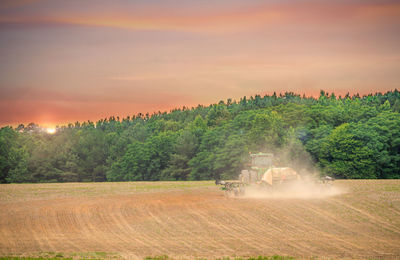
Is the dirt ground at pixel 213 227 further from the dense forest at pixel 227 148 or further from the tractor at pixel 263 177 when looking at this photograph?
the dense forest at pixel 227 148

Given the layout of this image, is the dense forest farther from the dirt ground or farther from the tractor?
the dirt ground

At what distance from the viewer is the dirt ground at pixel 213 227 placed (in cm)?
1936

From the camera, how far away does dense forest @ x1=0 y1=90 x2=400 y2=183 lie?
3000 inches

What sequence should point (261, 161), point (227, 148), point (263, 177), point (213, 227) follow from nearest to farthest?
1. point (213, 227)
2. point (263, 177)
3. point (261, 161)
4. point (227, 148)

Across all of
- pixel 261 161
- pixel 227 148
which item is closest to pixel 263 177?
pixel 261 161

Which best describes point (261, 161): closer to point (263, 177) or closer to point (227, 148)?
point (263, 177)

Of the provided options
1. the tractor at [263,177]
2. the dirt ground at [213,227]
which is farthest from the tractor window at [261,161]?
the dirt ground at [213,227]

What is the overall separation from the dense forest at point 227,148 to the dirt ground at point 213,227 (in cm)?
2921

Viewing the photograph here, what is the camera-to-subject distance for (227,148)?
88.6m

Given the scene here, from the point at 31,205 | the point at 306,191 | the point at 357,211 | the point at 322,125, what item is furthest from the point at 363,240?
the point at 322,125

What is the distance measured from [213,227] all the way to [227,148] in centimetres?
6460

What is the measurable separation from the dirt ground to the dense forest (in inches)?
1150

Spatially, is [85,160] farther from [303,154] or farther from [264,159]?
[264,159]

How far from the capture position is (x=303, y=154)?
7731cm
